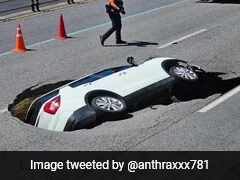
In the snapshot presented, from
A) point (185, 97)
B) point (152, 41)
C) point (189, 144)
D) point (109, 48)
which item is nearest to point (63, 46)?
point (109, 48)

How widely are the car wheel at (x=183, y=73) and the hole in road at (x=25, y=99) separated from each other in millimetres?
2568

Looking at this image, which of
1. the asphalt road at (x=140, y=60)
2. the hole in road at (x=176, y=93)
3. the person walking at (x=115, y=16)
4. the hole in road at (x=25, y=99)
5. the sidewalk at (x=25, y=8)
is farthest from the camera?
the sidewalk at (x=25, y=8)

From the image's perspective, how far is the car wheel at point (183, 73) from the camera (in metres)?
9.53

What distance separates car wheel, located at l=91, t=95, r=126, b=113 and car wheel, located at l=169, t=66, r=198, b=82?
4.89 ft

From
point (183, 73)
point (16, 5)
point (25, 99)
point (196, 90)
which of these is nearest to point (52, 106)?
point (25, 99)

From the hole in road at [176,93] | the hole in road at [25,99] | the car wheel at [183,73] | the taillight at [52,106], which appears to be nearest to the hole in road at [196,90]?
the hole in road at [176,93]

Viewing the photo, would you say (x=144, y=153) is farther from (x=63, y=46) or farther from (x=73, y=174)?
(x=63, y=46)

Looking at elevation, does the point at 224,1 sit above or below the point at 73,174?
below

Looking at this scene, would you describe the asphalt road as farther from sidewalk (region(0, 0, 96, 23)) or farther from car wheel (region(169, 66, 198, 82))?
sidewalk (region(0, 0, 96, 23))

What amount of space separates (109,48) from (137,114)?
224 inches

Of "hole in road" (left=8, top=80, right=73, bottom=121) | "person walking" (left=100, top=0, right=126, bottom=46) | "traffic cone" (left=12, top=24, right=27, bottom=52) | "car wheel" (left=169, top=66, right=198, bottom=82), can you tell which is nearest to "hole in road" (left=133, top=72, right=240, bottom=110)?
"car wheel" (left=169, top=66, right=198, bottom=82)

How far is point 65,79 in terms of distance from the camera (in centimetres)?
1120

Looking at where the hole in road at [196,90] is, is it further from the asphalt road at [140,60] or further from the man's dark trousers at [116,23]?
the man's dark trousers at [116,23]

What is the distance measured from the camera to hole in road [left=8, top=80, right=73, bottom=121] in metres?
9.24
